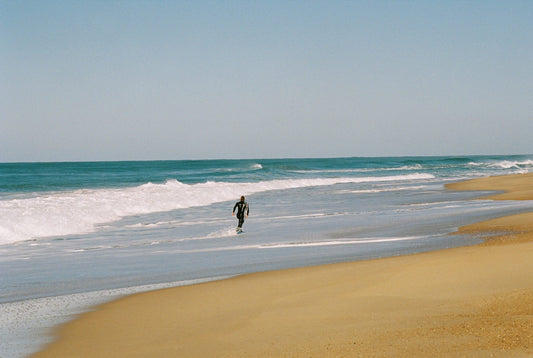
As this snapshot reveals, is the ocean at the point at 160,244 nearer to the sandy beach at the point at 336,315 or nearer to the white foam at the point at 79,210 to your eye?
the white foam at the point at 79,210

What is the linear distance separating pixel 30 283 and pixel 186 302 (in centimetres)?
374

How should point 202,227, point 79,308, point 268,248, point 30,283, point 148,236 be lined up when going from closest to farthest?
point 79,308 < point 30,283 < point 268,248 < point 148,236 < point 202,227

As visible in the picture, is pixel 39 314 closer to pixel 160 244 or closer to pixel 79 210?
pixel 160 244

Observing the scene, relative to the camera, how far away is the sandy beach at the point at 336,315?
19.5ft

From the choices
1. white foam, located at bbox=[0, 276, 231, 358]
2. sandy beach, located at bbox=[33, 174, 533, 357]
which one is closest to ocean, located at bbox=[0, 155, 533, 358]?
white foam, located at bbox=[0, 276, 231, 358]

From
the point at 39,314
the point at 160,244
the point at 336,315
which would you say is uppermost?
the point at 336,315

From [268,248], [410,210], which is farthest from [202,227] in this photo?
[410,210]

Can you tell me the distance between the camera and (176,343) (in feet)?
21.5

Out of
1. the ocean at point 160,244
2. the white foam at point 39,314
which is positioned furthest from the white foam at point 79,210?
the white foam at point 39,314

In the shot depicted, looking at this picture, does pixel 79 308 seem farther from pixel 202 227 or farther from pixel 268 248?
pixel 202 227

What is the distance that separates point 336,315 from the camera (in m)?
7.28

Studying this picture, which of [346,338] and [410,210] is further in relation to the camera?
[410,210]

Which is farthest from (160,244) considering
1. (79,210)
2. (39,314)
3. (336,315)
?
(79,210)

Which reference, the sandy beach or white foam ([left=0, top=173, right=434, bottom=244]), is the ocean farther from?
the sandy beach
